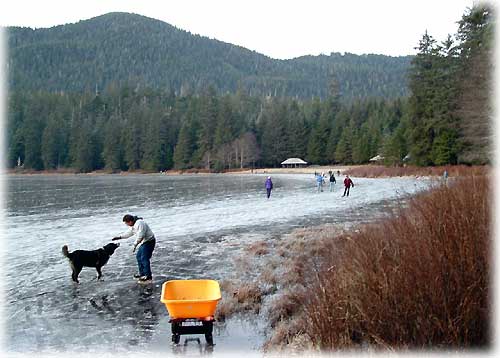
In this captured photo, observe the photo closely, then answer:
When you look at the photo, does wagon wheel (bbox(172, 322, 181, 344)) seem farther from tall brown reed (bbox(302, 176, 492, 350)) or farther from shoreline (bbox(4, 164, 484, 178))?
shoreline (bbox(4, 164, 484, 178))

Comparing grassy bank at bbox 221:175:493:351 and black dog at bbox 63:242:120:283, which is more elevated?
grassy bank at bbox 221:175:493:351

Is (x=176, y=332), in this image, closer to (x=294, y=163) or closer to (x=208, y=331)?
(x=208, y=331)

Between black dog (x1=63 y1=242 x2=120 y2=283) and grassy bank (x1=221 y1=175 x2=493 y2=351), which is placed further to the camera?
black dog (x1=63 y1=242 x2=120 y2=283)

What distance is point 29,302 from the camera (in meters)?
9.46

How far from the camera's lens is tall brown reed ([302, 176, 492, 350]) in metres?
5.25

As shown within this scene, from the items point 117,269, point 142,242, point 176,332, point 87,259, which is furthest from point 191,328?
point 117,269

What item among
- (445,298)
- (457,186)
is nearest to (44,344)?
(445,298)

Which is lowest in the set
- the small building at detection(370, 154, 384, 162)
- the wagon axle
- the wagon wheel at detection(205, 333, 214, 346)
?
the wagon wheel at detection(205, 333, 214, 346)

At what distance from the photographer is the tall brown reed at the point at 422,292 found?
5.25m

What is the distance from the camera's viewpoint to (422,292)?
5.39m

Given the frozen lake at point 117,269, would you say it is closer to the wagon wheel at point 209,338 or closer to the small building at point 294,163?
the wagon wheel at point 209,338

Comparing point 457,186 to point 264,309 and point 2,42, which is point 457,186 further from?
point 2,42

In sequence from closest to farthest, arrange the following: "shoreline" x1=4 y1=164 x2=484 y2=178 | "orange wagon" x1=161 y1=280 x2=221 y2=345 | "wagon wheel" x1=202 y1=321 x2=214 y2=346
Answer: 1. "orange wagon" x1=161 y1=280 x2=221 y2=345
2. "wagon wheel" x1=202 y1=321 x2=214 y2=346
3. "shoreline" x1=4 y1=164 x2=484 y2=178

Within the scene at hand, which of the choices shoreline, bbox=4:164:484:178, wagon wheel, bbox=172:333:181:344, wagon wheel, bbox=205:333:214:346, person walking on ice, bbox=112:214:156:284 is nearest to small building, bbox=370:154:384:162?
shoreline, bbox=4:164:484:178
